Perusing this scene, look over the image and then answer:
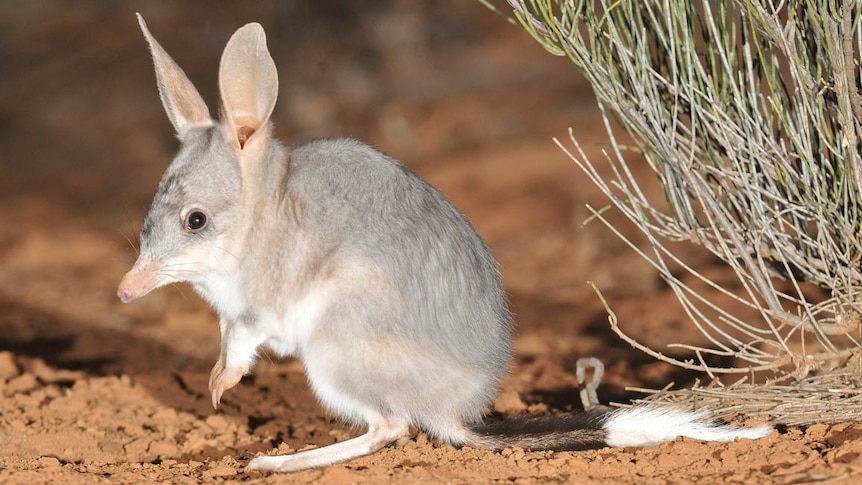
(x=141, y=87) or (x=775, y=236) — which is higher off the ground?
(x=141, y=87)

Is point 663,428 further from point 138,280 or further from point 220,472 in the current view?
point 138,280

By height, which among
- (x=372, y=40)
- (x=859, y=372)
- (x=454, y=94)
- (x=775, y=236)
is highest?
(x=372, y=40)

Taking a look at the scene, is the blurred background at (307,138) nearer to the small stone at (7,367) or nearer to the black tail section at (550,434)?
the small stone at (7,367)

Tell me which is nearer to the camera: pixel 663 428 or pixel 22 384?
pixel 663 428

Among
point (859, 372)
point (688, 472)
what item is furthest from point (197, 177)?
point (859, 372)

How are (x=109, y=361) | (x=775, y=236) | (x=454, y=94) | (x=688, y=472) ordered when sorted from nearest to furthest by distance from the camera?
(x=688, y=472), (x=775, y=236), (x=109, y=361), (x=454, y=94)

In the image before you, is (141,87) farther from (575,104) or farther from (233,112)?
(233,112)

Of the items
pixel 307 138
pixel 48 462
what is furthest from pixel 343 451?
pixel 307 138
